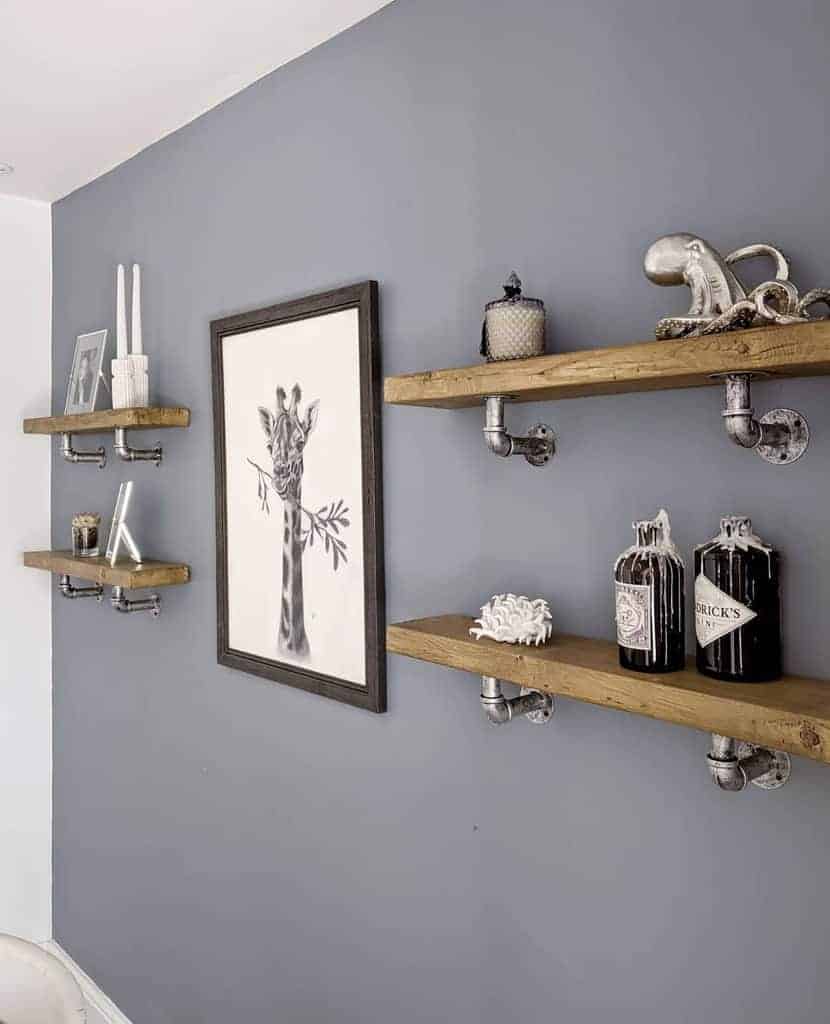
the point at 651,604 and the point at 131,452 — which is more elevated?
the point at 131,452

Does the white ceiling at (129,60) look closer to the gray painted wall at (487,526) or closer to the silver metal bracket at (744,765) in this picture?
the gray painted wall at (487,526)

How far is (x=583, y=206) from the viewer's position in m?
1.31

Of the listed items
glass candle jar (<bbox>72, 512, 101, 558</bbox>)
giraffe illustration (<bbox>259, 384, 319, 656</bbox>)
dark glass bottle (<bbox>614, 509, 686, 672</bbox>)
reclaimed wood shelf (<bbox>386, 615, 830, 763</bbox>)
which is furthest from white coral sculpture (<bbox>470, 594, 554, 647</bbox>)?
glass candle jar (<bbox>72, 512, 101, 558</bbox>)

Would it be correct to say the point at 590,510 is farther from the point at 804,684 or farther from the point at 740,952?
the point at 740,952

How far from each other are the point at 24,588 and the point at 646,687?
2278 millimetres

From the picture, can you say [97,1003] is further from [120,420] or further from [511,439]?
[511,439]

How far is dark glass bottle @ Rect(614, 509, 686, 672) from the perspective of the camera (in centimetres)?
109

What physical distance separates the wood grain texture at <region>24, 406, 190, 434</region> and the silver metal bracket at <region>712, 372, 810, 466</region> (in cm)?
141

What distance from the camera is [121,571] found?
2121 mm

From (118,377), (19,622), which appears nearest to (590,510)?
(118,377)

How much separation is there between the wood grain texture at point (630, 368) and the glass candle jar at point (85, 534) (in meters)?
1.43

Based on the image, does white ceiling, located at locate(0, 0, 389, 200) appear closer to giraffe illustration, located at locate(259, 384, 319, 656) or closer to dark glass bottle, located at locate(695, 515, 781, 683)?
giraffe illustration, located at locate(259, 384, 319, 656)

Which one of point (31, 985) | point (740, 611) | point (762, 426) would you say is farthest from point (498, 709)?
point (31, 985)

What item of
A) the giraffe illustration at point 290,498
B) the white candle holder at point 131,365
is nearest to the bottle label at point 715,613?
the giraffe illustration at point 290,498
